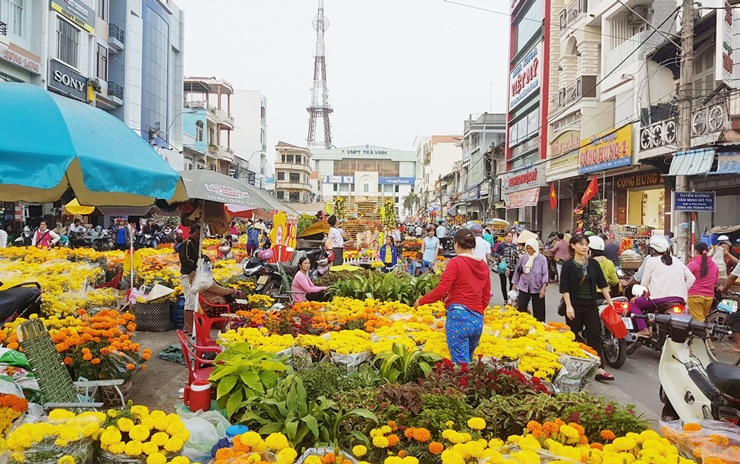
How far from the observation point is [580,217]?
81.7 feet

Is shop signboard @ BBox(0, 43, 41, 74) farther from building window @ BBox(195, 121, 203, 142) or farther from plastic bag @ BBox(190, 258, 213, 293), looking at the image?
building window @ BBox(195, 121, 203, 142)

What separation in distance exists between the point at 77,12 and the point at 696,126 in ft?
92.0

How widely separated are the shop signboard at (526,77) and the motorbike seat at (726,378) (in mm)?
31062

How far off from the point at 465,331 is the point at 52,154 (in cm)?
394

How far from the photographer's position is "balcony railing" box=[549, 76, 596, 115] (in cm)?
2438

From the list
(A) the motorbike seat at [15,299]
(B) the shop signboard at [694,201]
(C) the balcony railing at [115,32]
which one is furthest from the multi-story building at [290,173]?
(A) the motorbike seat at [15,299]

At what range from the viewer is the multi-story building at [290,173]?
8987 centimetres

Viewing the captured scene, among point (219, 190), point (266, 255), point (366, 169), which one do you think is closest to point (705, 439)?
point (219, 190)

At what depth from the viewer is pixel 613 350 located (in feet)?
25.2

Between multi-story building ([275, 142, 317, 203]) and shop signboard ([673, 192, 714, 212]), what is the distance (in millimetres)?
79381

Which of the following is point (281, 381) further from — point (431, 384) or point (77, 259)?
point (77, 259)

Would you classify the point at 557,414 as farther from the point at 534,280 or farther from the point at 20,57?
the point at 20,57

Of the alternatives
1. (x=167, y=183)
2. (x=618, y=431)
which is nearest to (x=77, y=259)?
(x=167, y=183)

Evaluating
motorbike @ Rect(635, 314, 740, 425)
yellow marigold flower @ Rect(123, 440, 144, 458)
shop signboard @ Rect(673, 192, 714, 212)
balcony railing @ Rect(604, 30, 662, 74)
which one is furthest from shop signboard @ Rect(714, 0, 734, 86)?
yellow marigold flower @ Rect(123, 440, 144, 458)
